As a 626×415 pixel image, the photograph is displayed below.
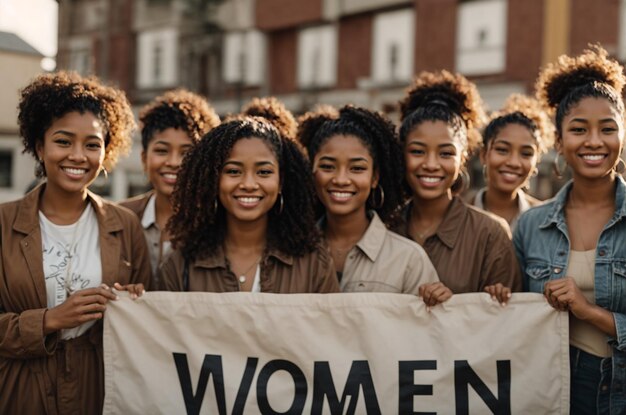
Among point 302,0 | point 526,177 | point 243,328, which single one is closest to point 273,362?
point 243,328

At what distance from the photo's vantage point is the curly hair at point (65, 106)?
352cm

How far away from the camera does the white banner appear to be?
11.2ft

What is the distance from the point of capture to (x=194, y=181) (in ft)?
12.3

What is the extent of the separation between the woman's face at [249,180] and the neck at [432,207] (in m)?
0.88

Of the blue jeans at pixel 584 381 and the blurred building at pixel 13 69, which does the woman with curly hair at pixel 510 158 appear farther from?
the blurred building at pixel 13 69

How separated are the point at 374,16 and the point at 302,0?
7.10 ft

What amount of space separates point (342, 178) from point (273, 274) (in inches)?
23.5

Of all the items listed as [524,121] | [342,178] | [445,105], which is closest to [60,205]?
[342,178]

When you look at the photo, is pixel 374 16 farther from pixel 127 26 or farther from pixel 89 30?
pixel 89 30

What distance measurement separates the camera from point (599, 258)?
3.38m

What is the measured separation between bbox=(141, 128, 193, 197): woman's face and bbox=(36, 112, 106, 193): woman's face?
Answer: 0.95 meters

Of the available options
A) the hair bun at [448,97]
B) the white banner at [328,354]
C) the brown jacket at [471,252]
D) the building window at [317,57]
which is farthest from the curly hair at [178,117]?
the building window at [317,57]

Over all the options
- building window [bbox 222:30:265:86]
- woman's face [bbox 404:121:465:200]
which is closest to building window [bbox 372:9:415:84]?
building window [bbox 222:30:265:86]

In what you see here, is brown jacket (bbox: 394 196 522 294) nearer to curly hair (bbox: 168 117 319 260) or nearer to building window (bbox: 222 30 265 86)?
curly hair (bbox: 168 117 319 260)
